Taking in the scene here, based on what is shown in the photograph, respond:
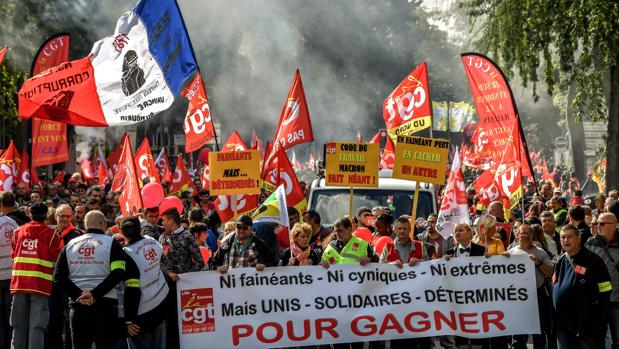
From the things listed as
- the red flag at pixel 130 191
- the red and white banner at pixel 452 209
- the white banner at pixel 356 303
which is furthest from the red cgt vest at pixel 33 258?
the red and white banner at pixel 452 209

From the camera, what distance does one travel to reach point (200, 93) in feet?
49.0

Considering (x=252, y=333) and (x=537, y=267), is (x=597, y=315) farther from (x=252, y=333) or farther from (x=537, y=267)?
(x=252, y=333)

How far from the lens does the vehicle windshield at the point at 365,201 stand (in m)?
15.7

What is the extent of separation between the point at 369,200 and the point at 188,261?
5110 mm

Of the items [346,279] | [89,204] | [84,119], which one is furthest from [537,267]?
[89,204]

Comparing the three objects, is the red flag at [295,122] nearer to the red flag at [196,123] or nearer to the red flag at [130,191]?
the red flag at [196,123]

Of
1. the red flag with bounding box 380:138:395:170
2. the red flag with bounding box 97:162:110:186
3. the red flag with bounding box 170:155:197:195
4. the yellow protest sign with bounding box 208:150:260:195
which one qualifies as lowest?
the yellow protest sign with bounding box 208:150:260:195

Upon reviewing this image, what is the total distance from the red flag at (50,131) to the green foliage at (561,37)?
8.96 meters

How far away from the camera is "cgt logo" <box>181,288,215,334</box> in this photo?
11.0m

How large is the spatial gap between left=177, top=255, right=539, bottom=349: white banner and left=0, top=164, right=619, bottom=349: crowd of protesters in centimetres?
14

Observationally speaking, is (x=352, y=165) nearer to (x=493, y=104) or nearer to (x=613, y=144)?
(x=493, y=104)

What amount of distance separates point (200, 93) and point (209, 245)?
7.32 feet

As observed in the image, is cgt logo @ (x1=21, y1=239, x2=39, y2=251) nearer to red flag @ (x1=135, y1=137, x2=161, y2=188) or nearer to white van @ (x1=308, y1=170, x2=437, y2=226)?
white van @ (x1=308, y1=170, x2=437, y2=226)

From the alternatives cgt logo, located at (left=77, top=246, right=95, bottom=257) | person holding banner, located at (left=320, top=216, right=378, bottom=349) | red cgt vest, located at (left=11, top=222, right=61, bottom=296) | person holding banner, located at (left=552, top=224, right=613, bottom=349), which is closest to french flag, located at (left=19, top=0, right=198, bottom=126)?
red cgt vest, located at (left=11, top=222, right=61, bottom=296)
